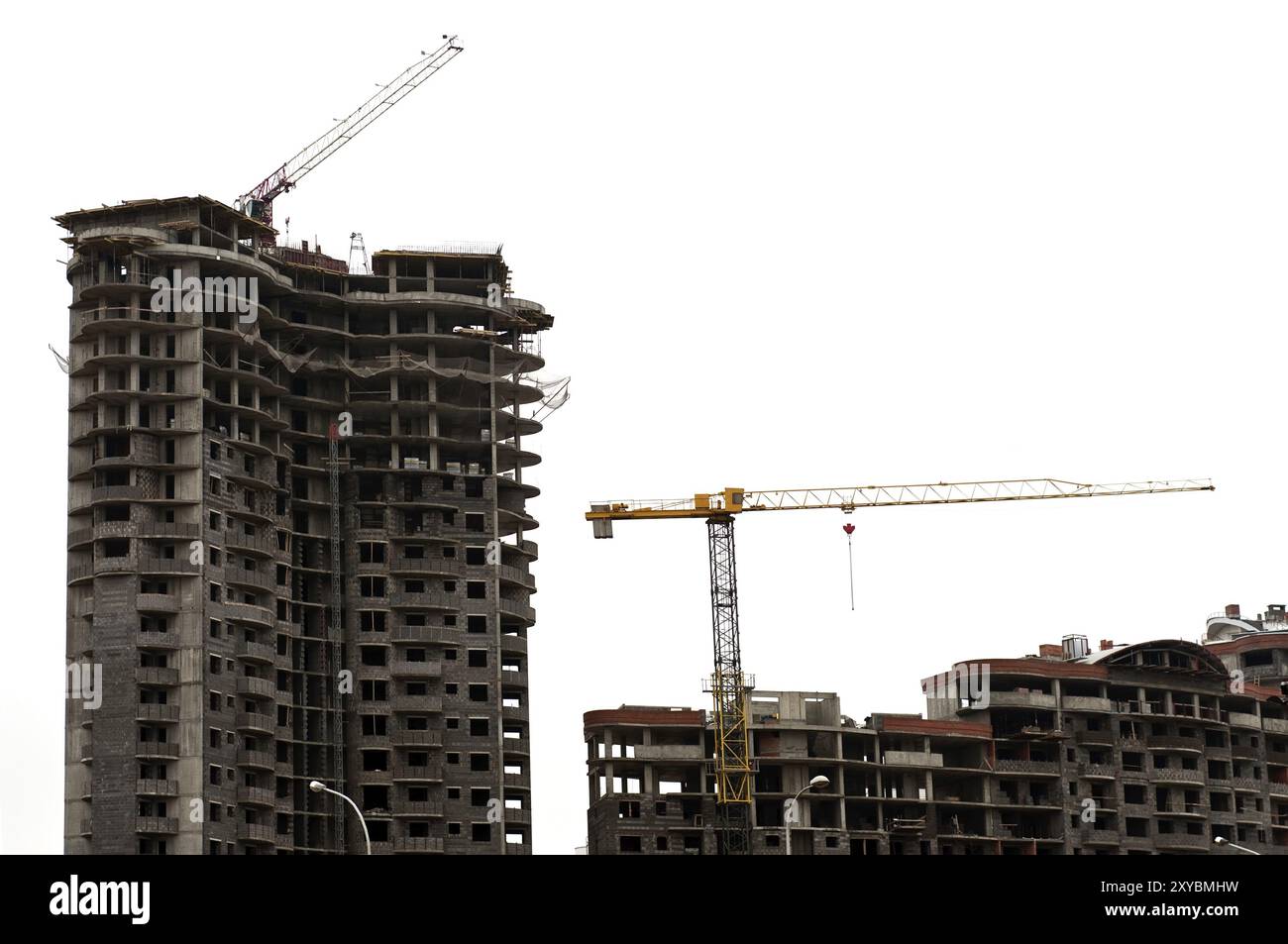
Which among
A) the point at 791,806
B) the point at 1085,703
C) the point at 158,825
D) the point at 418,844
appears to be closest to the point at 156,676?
the point at 158,825

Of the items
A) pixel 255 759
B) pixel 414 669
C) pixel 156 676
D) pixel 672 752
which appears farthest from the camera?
pixel 672 752

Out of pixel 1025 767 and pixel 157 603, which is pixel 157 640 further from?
pixel 1025 767

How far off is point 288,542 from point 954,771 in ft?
195

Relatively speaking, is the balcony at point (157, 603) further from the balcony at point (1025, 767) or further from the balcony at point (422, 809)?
A: the balcony at point (1025, 767)

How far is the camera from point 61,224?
178 meters

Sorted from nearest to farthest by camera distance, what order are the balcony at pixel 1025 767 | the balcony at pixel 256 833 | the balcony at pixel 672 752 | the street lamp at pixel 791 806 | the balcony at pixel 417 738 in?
1. the street lamp at pixel 791 806
2. the balcony at pixel 256 833
3. the balcony at pixel 417 738
4. the balcony at pixel 672 752
5. the balcony at pixel 1025 767

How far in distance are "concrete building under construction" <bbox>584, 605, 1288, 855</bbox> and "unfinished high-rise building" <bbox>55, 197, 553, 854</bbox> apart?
11039 millimetres

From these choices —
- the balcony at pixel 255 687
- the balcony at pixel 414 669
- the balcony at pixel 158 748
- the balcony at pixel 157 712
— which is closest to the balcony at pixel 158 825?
the balcony at pixel 158 748

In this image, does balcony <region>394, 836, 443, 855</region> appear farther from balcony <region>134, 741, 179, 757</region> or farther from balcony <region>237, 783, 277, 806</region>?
balcony <region>134, 741, 179, 757</region>

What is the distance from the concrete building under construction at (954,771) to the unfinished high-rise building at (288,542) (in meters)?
11.0

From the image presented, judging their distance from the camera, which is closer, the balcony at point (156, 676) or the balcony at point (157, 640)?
the balcony at point (156, 676)

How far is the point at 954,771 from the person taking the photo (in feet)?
612

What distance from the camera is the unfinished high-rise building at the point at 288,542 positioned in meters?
165
